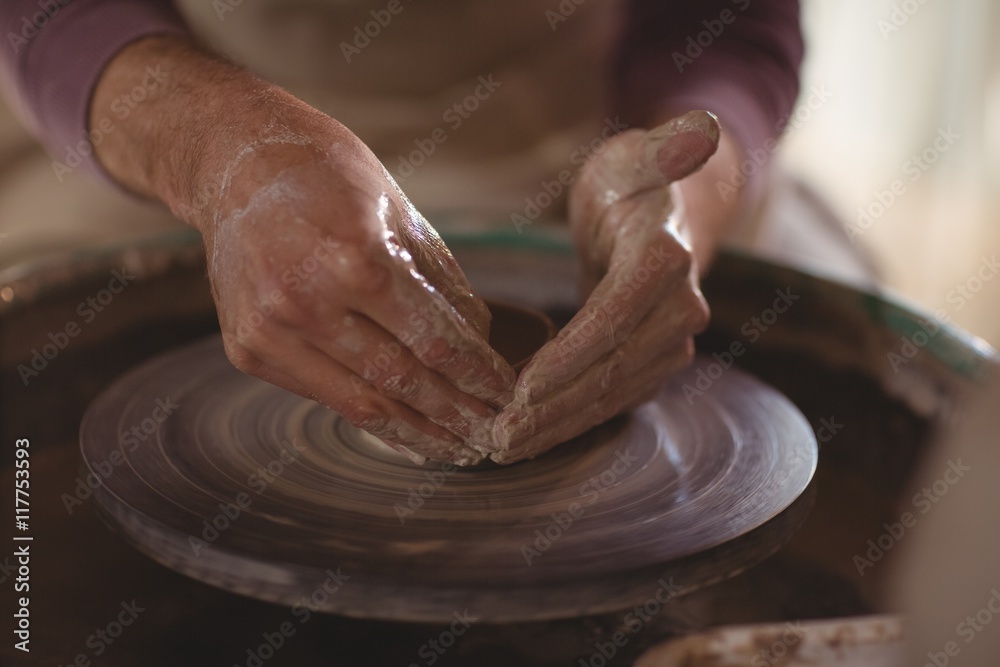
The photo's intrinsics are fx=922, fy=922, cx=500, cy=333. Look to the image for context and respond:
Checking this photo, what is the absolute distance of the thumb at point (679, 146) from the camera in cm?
102

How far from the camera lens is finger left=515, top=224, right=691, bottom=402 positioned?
959 mm

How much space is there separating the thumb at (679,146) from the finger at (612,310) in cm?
7

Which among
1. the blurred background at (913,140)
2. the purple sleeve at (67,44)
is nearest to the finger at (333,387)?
the purple sleeve at (67,44)

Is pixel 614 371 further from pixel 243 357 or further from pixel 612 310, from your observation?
pixel 243 357

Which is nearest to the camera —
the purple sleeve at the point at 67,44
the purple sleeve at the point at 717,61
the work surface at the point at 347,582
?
the work surface at the point at 347,582

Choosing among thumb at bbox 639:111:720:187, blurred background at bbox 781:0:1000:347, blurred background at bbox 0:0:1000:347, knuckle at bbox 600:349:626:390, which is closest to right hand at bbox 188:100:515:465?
knuckle at bbox 600:349:626:390

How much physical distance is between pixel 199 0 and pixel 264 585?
61.3 inches

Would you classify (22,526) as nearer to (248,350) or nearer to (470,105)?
(248,350)

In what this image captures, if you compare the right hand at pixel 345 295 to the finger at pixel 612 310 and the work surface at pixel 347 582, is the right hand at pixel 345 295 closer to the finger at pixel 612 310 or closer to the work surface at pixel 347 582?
A: the finger at pixel 612 310

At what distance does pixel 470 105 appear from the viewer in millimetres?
2096

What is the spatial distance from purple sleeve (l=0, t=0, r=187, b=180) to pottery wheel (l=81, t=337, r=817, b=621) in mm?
554

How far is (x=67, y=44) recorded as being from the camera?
149 centimetres

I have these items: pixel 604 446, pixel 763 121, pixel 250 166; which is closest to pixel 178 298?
pixel 250 166

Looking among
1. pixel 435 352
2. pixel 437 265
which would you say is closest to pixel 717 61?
pixel 437 265
